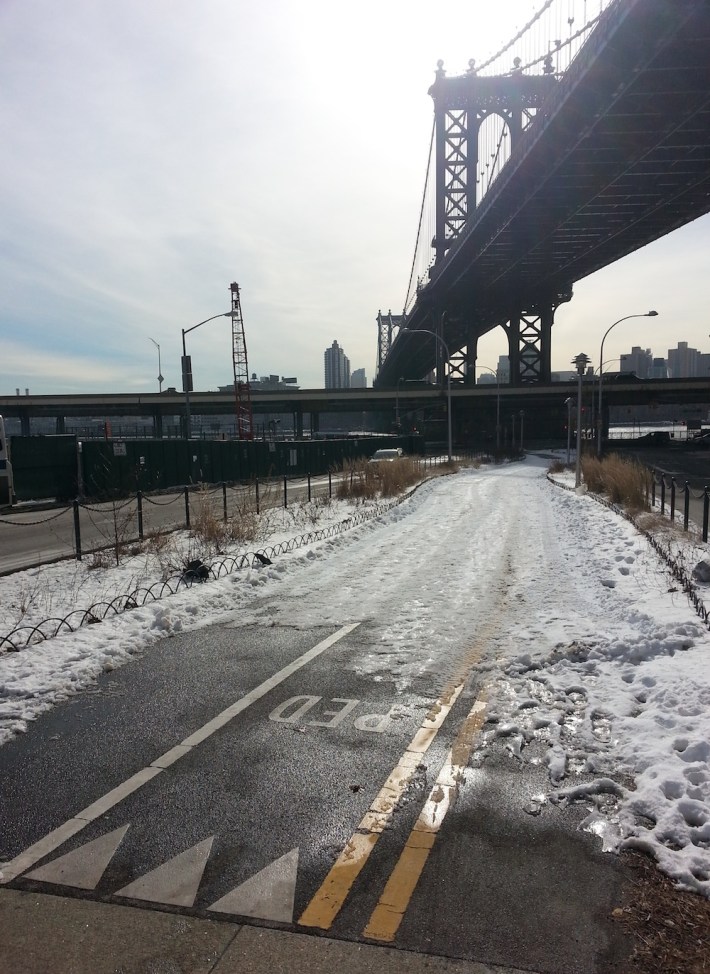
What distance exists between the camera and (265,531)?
15.1 metres

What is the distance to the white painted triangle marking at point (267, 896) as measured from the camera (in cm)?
310

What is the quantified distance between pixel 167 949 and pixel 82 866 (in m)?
0.81

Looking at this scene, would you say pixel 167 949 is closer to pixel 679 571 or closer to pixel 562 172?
pixel 679 571

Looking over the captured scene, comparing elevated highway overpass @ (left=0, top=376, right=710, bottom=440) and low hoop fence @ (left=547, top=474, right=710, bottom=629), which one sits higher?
elevated highway overpass @ (left=0, top=376, right=710, bottom=440)

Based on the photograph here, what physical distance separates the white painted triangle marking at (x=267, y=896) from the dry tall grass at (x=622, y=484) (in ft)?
48.4

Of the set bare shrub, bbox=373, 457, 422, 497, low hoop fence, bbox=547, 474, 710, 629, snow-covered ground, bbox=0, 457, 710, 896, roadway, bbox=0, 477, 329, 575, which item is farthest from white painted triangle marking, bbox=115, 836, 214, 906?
bare shrub, bbox=373, 457, 422, 497

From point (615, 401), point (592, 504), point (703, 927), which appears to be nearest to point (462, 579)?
point (703, 927)

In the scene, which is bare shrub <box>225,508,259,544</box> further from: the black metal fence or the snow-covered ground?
the black metal fence

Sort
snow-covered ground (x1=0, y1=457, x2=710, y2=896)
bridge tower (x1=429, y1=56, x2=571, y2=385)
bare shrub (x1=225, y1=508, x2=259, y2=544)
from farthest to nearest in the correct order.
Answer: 1. bridge tower (x1=429, y1=56, x2=571, y2=385)
2. bare shrub (x1=225, y1=508, x2=259, y2=544)
3. snow-covered ground (x1=0, y1=457, x2=710, y2=896)

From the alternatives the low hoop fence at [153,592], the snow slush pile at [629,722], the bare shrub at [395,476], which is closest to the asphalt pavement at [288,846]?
the snow slush pile at [629,722]

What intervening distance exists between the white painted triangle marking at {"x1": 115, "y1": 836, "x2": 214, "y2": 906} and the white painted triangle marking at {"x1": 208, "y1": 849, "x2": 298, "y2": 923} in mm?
190

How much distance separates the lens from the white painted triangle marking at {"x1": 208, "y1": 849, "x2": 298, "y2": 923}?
310cm

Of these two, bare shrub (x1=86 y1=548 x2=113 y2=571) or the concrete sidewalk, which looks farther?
bare shrub (x1=86 y1=548 x2=113 y2=571)

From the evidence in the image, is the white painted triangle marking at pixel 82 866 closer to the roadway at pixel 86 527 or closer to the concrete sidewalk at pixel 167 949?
the concrete sidewalk at pixel 167 949
